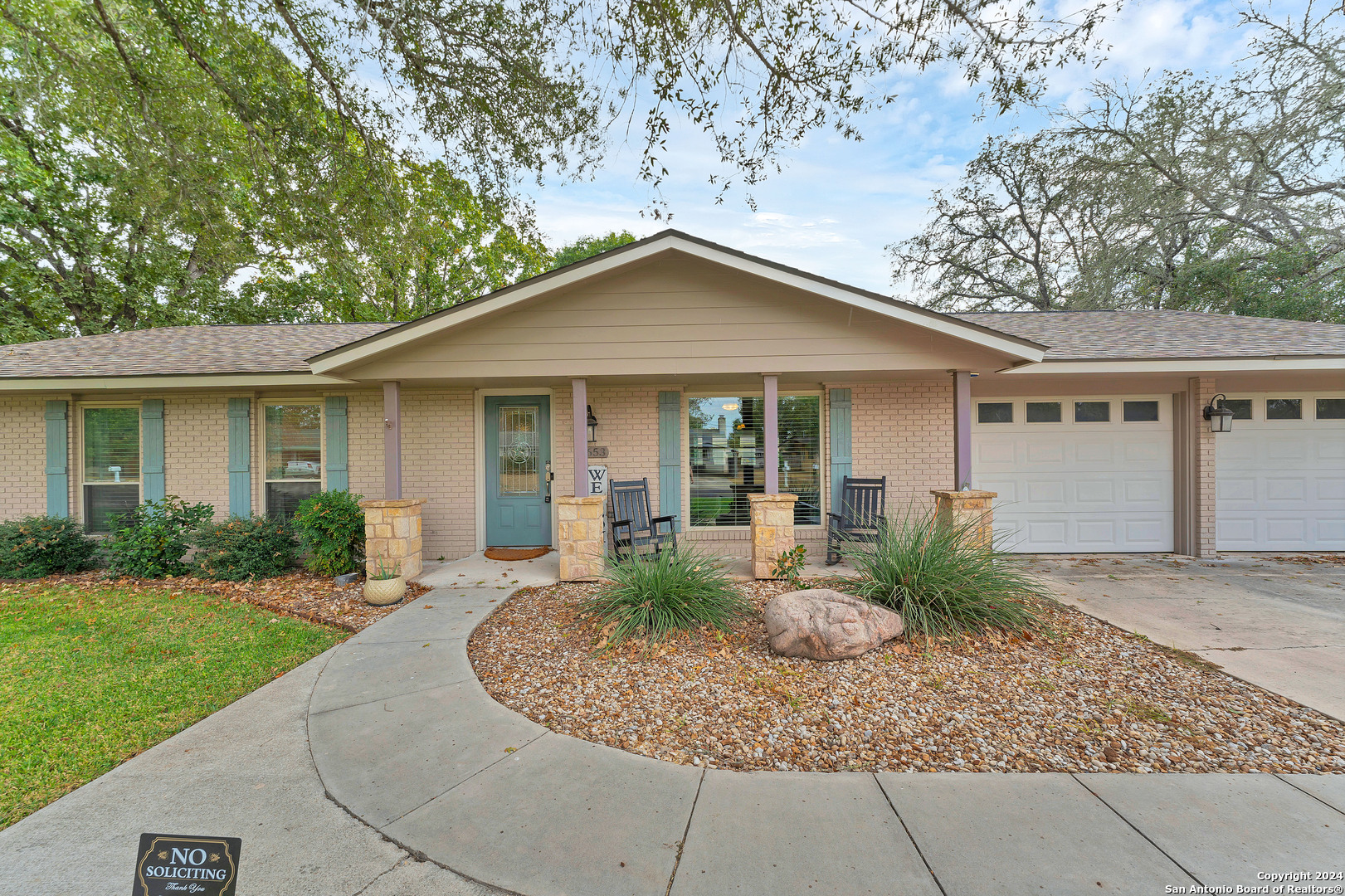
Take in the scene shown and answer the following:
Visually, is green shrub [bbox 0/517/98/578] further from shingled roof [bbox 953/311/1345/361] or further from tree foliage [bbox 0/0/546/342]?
shingled roof [bbox 953/311/1345/361]

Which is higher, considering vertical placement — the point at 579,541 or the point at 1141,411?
the point at 1141,411

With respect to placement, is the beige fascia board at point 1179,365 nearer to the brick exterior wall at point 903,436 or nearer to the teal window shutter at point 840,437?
the brick exterior wall at point 903,436

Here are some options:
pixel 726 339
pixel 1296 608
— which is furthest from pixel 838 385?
pixel 1296 608

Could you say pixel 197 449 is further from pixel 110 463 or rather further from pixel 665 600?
pixel 665 600

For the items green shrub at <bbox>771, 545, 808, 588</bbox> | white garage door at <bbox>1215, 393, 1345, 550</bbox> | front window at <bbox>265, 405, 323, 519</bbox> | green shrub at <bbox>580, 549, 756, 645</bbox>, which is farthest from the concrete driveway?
front window at <bbox>265, 405, 323, 519</bbox>

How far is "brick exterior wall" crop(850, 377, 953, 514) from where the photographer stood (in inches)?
A: 274

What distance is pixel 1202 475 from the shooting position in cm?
677

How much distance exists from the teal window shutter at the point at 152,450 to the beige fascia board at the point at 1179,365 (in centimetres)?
1053

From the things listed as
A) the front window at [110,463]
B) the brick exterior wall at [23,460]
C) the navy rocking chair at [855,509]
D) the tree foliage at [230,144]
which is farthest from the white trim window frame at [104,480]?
the navy rocking chair at [855,509]

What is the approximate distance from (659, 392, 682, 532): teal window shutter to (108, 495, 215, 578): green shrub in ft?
18.4

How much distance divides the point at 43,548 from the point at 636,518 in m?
7.17

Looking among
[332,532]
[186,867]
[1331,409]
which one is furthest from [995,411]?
[332,532]

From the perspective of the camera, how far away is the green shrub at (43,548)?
627 centimetres

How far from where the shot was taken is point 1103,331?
7.33 meters
